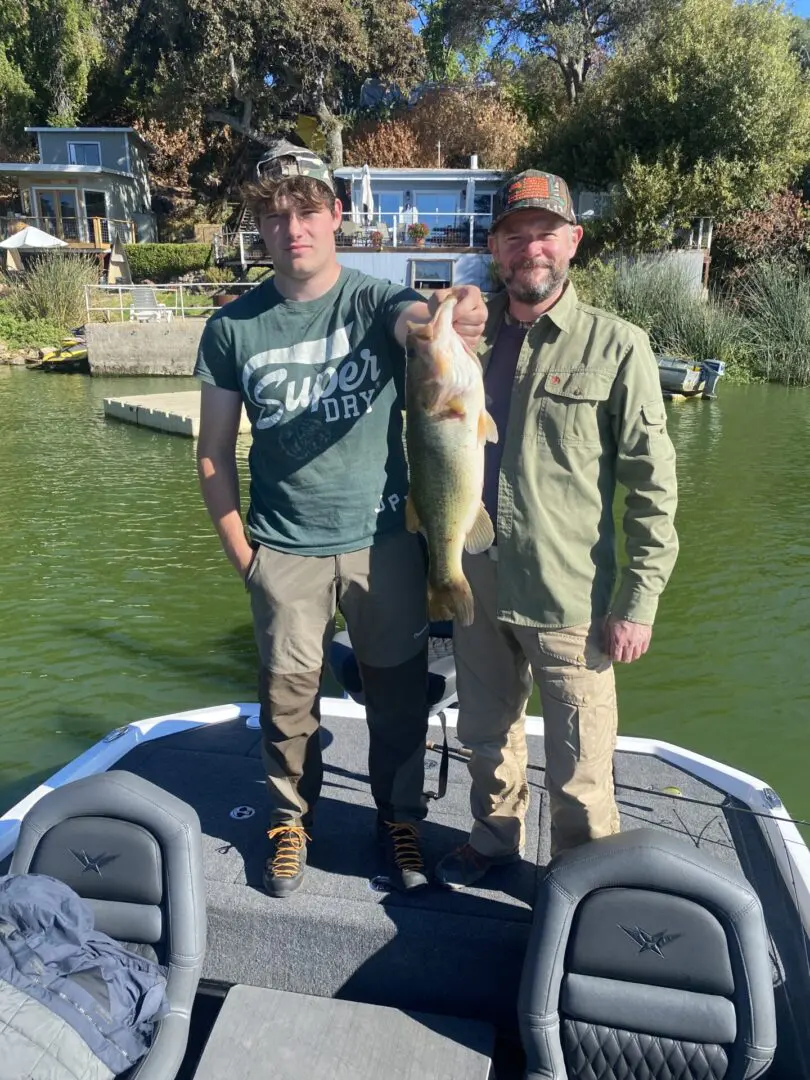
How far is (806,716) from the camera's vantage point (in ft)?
21.1

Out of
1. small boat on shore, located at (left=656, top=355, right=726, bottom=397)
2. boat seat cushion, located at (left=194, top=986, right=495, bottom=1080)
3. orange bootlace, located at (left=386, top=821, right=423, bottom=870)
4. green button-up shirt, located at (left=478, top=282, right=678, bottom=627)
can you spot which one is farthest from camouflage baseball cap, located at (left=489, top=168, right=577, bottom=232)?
small boat on shore, located at (left=656, top=355, right=726, bottom=397)

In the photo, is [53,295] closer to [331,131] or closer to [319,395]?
[331,131]

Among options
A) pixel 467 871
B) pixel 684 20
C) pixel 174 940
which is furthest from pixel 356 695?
pixel 684 20

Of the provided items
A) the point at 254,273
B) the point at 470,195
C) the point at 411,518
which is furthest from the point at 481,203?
the point at 411,518

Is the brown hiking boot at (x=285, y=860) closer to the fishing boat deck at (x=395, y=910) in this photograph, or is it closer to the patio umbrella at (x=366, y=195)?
the fishing boat deck at (x=395, y=910)

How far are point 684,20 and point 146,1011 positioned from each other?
101ft

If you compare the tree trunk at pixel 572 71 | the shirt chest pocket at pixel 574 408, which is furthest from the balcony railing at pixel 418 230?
the shirt chest pocket at pixel 574 408

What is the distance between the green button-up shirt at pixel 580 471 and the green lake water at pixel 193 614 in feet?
11.8

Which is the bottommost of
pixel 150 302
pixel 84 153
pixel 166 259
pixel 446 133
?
pixel 150 302

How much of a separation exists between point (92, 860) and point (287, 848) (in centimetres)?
70

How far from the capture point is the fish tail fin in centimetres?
279

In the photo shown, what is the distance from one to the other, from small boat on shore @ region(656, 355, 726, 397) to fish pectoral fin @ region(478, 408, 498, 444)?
17979mm

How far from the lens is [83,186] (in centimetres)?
3656

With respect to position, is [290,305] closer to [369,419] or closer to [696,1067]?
[369,419]
